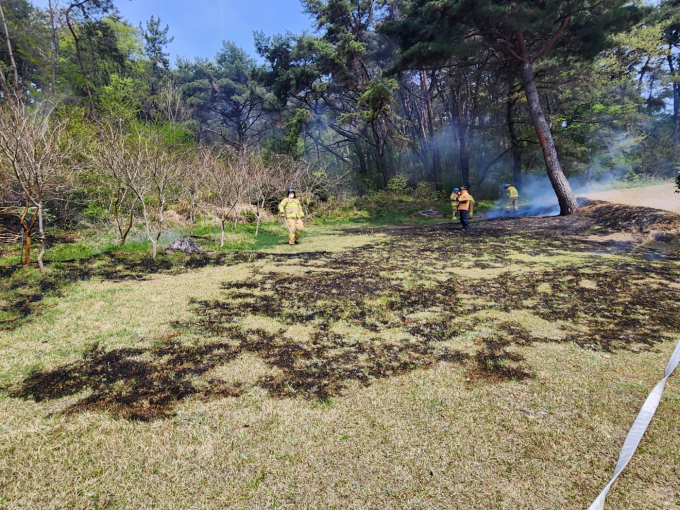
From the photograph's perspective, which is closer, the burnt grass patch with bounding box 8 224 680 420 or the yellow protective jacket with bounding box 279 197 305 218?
the burnt grass patch with bounding box 8 224 680 420

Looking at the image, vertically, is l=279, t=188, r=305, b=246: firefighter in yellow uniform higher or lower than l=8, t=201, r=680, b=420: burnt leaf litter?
higher

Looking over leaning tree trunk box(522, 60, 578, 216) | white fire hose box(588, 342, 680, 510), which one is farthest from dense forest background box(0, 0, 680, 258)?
white fire hose box(588, 342, 680, 510)

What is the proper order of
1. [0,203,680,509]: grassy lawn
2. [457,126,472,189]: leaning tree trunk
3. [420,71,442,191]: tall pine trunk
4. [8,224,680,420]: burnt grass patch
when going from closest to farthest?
1. [0,203,680,509]: grassy lawn
2. [8,224,680,420]: burnt grass patch
3. [457,126,472,189]: leaning tree trunk
4. [420,71,442,191]: tall pine trunk

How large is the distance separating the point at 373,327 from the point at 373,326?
0.03 m

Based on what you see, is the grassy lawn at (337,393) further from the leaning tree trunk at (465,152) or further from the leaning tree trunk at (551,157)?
the leaning tree trunk at (465,152)

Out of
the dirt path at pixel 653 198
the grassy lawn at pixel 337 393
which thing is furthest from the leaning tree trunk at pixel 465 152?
the grassy lawn at pixel 337 393

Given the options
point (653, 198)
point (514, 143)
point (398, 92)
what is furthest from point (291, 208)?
point (398, 92)

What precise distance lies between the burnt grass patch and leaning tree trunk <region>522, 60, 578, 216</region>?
6.42 m

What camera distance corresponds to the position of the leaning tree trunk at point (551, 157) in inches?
509

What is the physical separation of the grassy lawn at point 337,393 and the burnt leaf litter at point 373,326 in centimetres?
3

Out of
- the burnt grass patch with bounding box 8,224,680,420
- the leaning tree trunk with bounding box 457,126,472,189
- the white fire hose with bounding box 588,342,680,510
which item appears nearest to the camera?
the white fire hose with bounding box 588,342,680,510

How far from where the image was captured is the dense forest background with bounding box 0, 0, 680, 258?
12078 millimetres

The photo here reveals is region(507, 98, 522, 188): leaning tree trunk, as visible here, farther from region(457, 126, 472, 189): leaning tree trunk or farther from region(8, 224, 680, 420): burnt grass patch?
region(8, 224, 680, 420): burnt grass patch

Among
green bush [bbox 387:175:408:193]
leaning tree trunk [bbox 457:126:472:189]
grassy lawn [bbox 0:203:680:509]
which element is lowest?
grassy lawn [bbox 0:203:680:509]
